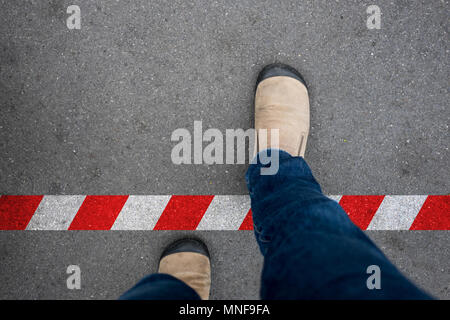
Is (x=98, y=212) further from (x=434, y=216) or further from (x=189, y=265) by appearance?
(x=434, y=216)

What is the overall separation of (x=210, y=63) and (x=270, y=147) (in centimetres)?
63

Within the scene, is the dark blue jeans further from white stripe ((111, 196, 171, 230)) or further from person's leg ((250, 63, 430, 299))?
white stripe ((111, 196, 171, 230))

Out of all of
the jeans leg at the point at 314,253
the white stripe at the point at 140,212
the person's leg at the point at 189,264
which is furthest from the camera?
the white stripe at the point at 140,212

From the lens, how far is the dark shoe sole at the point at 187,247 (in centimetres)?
172

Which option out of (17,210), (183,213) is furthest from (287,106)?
(17,210)

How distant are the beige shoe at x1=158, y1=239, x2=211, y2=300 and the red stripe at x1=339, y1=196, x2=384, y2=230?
92 cm

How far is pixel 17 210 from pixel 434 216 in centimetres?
258

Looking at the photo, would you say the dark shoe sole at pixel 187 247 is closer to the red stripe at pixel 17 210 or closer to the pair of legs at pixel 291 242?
the pair of legs at pixel 291 242

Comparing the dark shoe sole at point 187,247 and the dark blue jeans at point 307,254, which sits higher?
the dark blue jeans at point 307,254

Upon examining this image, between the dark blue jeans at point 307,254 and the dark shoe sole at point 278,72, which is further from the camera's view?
the dark shoe sole at point 278,72

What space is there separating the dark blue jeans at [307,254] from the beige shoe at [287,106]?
1.19ft

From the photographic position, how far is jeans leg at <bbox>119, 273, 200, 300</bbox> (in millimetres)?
1104

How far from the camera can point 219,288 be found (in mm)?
1814

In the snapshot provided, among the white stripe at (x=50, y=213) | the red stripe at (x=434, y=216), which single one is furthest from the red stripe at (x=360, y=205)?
the white stripe at (x=50, y=213)
